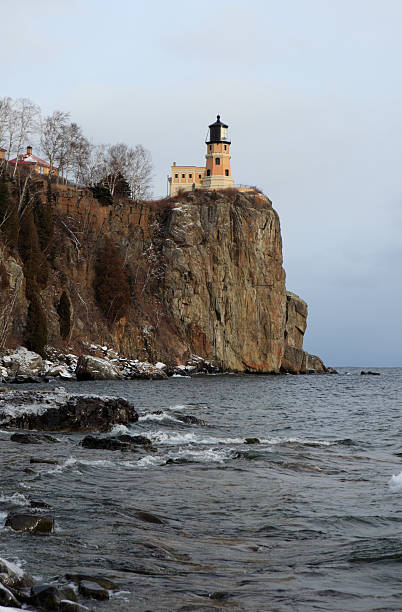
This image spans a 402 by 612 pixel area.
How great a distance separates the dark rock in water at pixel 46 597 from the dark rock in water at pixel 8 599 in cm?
19

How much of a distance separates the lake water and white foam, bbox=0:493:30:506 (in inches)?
0.7

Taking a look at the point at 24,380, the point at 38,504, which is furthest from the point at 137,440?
the point at 24,380

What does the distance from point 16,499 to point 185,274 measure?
73.1 m

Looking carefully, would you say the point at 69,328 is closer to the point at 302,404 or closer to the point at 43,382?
the point at 43,382

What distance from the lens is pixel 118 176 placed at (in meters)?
90.1

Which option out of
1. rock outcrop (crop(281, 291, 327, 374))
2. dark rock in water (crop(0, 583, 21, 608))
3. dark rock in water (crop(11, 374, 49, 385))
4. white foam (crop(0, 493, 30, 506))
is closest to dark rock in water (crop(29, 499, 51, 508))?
white foam (crop(0, 493, 30, 506))

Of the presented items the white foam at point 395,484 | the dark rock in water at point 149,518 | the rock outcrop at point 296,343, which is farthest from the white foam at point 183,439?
the rock outcrop at point 296,343

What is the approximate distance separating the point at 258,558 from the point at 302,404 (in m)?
31.7

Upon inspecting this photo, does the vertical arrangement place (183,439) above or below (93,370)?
below

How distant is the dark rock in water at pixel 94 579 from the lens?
23.5 feet

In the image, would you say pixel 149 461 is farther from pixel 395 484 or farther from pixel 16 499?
pixel 395 484

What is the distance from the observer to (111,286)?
75.9 metres

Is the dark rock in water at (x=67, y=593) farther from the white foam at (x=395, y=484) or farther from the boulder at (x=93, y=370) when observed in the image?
the boulder at (x=93, y=370)

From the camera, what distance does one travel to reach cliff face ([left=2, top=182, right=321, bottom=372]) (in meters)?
75.9
